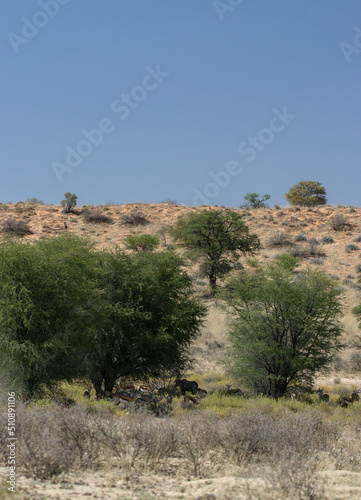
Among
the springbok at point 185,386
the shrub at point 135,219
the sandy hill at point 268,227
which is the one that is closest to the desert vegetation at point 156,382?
the springbok at point 185,386

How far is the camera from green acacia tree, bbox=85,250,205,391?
54.9 feet

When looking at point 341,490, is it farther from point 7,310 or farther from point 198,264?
point 198,264

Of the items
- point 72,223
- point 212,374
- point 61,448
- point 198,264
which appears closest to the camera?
point 61,448

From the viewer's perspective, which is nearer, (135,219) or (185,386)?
(185,386)

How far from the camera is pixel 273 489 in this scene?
5988mm

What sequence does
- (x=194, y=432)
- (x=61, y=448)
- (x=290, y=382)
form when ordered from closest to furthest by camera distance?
(x=61, y=448) → (x=194, y=432) → (x=290, y=382)

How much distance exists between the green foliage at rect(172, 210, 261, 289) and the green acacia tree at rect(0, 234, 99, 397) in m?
25.1

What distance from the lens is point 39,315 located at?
13.3 meters

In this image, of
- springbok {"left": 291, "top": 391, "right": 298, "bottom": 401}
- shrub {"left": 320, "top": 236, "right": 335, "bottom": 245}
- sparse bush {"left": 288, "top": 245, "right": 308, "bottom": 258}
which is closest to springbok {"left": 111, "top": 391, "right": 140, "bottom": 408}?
springbok {"left": 291, "top": 391, "right": 298, "bottom": 401}

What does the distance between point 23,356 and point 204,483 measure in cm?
762

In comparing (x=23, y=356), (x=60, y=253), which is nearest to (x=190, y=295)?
(x=60, y=253)

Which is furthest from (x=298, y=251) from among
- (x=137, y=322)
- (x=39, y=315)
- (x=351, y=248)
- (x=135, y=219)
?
(x=39, y=315)

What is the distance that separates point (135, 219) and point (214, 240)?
16.3 metres

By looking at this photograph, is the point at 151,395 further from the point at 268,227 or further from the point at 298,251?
the point at 268,227
